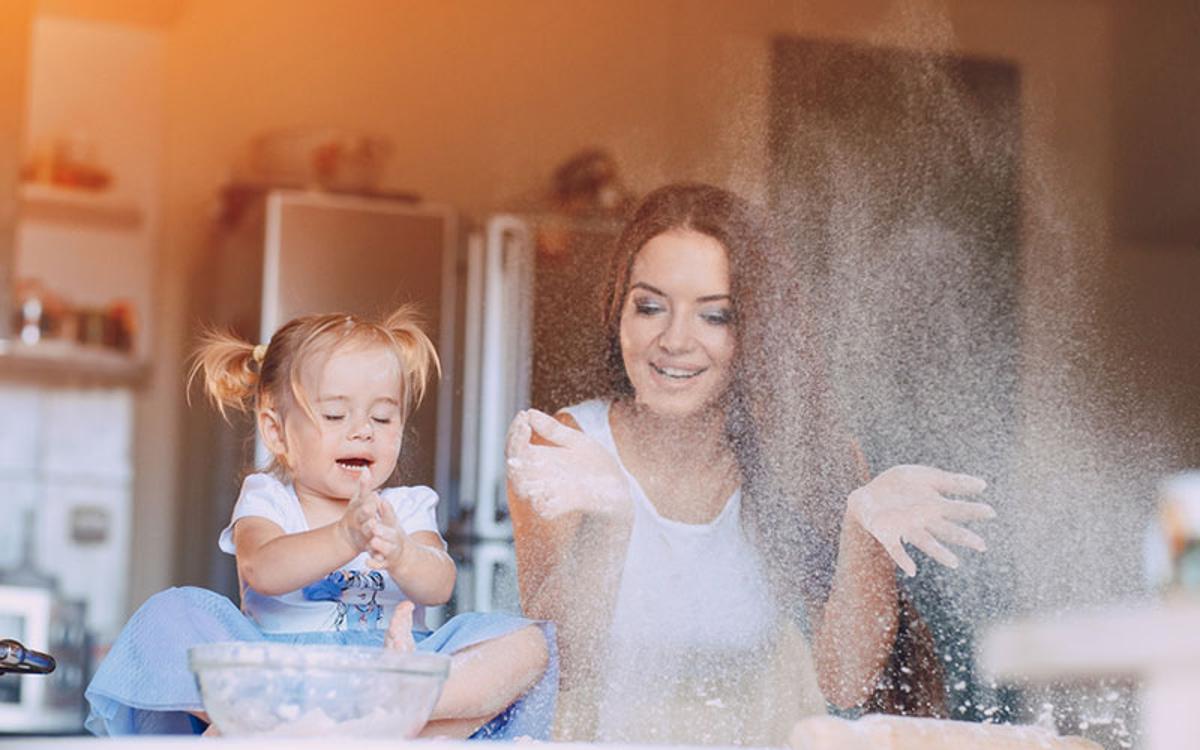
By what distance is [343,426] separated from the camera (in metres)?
1.75

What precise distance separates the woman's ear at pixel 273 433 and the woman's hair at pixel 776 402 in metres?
0.39

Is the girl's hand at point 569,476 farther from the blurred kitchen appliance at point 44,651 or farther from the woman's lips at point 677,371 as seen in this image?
the blurred kitchen appliance at point 44,651

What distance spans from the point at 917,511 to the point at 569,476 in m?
0.40

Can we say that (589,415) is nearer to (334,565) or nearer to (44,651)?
(334,565)

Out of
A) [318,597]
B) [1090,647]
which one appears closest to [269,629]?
[318,597]

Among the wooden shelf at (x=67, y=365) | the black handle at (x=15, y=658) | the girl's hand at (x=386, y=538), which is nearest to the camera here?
the black handle at (x=15, y=658)

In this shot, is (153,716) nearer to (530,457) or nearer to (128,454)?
(530,457)

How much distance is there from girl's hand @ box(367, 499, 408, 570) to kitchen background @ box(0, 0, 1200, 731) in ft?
1.05

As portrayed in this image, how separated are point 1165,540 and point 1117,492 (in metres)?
0.08

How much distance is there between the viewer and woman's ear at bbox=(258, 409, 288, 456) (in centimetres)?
178

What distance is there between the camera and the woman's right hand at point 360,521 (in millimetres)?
1597

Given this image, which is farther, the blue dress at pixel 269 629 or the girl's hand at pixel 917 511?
the girl's hand at pixel 917 511

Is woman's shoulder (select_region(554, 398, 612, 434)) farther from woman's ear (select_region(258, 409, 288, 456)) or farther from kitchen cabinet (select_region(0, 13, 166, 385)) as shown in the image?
kitchen cabinet (select_region(0, 13, 166, 385))

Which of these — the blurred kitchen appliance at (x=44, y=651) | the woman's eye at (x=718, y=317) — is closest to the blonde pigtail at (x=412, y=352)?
the woman's eye at (x=718, y=317)
